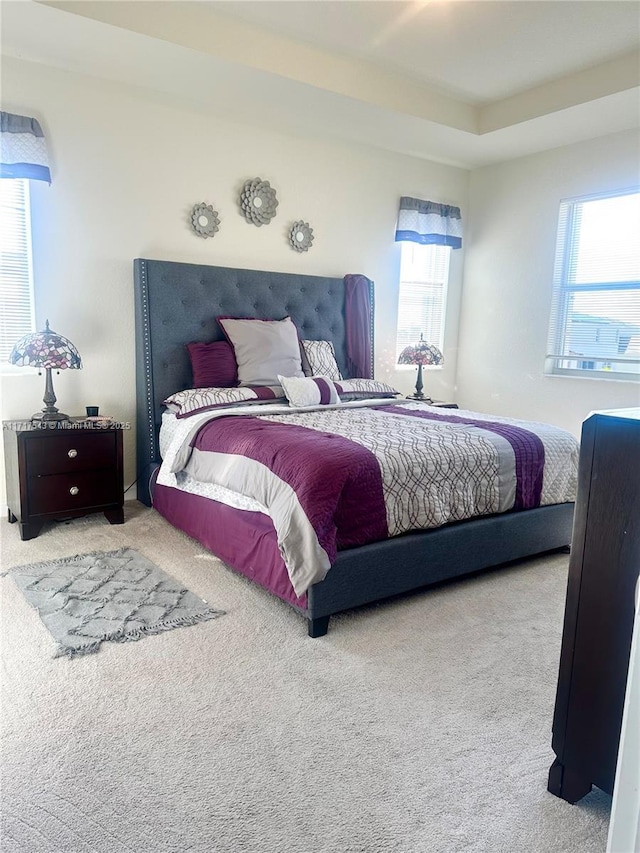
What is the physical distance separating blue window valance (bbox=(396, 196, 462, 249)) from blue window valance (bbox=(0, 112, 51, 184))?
2.77 metres

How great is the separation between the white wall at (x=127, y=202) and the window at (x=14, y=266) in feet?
0.19

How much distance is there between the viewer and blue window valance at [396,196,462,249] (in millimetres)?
4961

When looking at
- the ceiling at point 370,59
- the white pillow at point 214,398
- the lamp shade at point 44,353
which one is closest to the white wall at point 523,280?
the ceiling at point 370,59

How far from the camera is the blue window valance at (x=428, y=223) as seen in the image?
496 centimetres

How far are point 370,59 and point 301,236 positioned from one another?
1.25 m

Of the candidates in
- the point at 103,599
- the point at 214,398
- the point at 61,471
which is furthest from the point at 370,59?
the point at 103,599

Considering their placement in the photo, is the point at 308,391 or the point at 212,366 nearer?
the point at 308,391

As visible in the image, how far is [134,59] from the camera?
328 centimetres

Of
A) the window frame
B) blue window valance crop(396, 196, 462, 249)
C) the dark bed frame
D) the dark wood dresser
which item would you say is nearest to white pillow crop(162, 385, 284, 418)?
the dark bed frame

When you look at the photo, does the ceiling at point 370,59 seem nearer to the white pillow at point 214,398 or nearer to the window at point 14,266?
the window at point 14,266

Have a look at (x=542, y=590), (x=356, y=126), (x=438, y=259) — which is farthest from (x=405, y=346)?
(x=542, y=590)

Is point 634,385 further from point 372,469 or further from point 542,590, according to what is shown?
point 372,469

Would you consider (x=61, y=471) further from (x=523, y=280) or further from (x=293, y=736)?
(x=523, y=280)

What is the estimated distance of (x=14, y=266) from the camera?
342 cm
